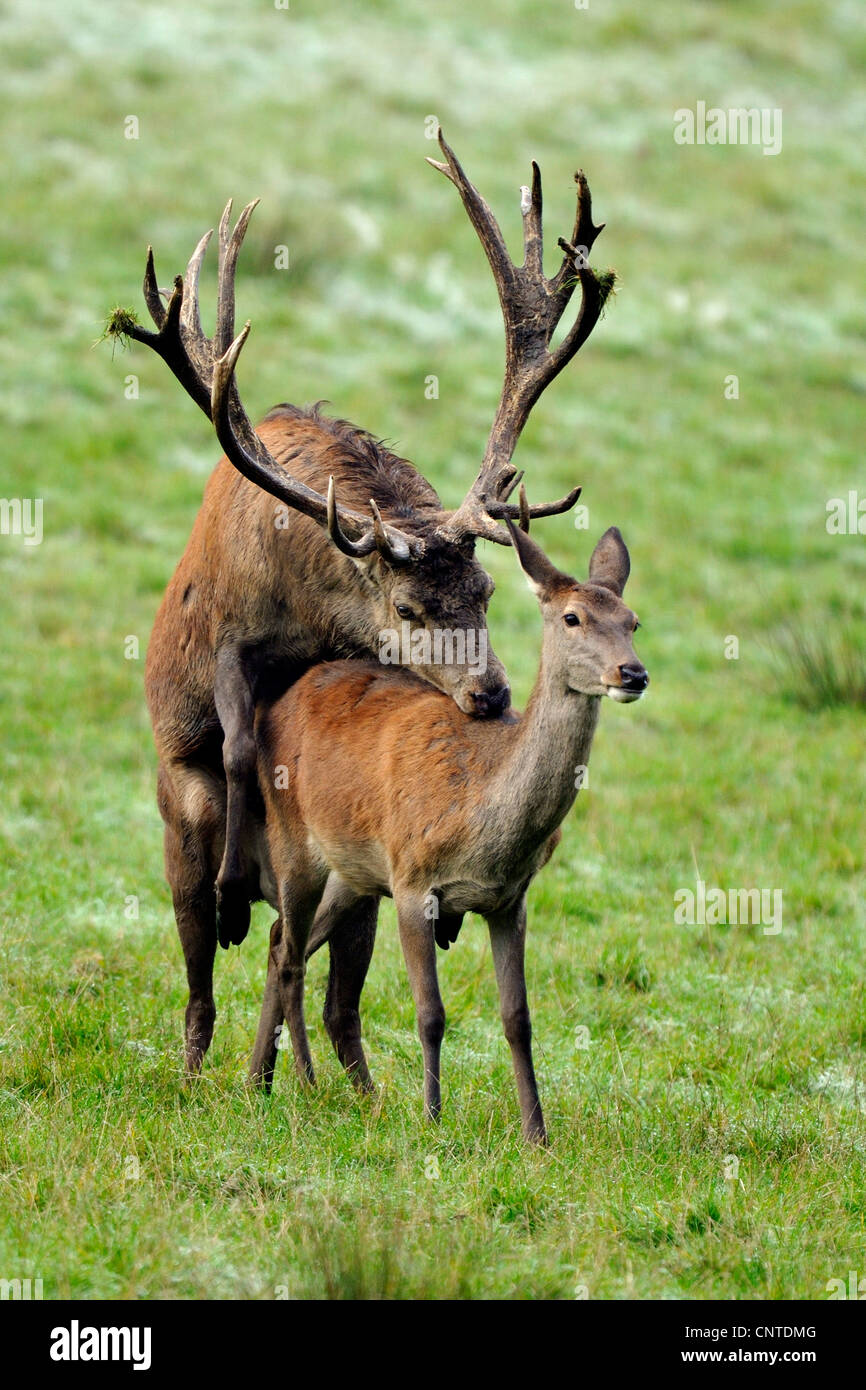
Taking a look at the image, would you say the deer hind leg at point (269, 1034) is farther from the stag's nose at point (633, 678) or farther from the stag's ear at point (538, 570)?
the stag's nose at point (633, 678)

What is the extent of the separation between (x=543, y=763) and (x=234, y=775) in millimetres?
1502

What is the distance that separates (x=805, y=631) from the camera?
1330 cm

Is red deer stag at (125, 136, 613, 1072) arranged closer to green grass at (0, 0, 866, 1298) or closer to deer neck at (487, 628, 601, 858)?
deer neck at (487, 628, 601, 858)

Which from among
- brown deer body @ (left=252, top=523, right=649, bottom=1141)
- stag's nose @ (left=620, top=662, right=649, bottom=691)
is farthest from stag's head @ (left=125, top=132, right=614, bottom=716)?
stag's nose @ (left=620, top=662, right=649, bottom=691)

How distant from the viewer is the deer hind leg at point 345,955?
22.4 ft

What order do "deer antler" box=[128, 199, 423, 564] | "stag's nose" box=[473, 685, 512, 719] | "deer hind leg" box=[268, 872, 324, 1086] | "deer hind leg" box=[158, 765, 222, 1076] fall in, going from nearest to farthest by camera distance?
"stag's nose" box=[473, 685, 512, 719] < "deer antler" box=[128, 199, 423, 564] < "deer hind leg" box=[268, 872, 324, 1086] < "deer hind leg" box=[158, 765, 222, 1076]

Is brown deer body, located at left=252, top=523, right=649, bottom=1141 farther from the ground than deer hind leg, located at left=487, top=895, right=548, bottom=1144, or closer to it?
farther from the ground

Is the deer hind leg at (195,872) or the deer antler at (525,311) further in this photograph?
the deer hind leg at (195,872)

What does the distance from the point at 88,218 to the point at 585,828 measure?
11.4 metres

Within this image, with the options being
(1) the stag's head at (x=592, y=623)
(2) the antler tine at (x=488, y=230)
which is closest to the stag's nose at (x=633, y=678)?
(1) the stag's head at (x=592, y=623)

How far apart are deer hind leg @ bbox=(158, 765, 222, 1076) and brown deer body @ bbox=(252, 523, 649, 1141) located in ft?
0.99

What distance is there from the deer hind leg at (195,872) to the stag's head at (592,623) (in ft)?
6.59

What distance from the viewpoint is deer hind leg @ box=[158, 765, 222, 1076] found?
711 centimetres

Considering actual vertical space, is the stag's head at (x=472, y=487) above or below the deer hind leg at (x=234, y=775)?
above
